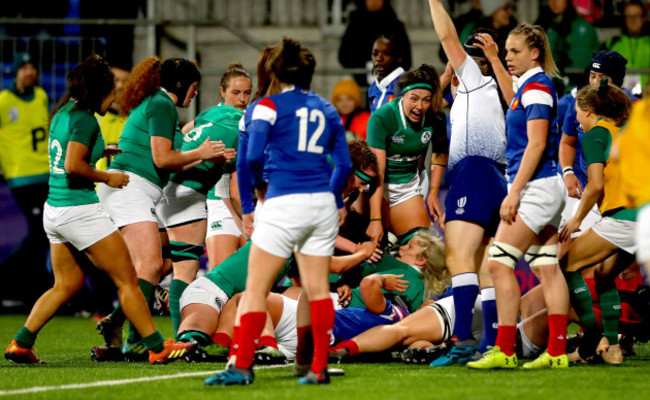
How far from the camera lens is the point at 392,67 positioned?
344 inches

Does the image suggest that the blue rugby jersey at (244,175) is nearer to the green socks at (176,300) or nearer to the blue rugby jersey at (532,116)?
the blue rugby jersey at (532,116)

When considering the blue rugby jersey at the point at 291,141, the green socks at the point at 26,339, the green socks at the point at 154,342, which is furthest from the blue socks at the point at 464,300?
the green socks at the point at 26,339

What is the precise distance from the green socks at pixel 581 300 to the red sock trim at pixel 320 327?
207 centimetres

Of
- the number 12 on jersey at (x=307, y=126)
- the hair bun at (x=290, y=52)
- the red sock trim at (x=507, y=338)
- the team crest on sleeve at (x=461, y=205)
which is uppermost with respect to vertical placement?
the hair bun at (x=290, y=52)

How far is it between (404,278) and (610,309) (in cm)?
146

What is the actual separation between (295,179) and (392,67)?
11.8ft

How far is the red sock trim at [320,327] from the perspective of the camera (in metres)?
5.44

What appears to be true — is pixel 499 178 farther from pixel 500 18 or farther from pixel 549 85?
pixel 500 18

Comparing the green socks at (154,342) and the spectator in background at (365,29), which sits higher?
the spectator in background at (365,29)

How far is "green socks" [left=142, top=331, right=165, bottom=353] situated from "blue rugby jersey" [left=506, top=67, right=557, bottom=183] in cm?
257

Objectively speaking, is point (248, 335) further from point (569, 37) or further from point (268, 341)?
point (569, 37)

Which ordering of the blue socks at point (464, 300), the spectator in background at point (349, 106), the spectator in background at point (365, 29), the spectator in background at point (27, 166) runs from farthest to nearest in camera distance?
the spectator in background at point (365, 29)
the spectator in background at point (27, 166)
the spectator in background at point (349, 106)
the blue socks at point (464, 300)

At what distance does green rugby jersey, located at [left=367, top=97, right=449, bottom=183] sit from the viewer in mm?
7496

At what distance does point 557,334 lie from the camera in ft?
20.6
